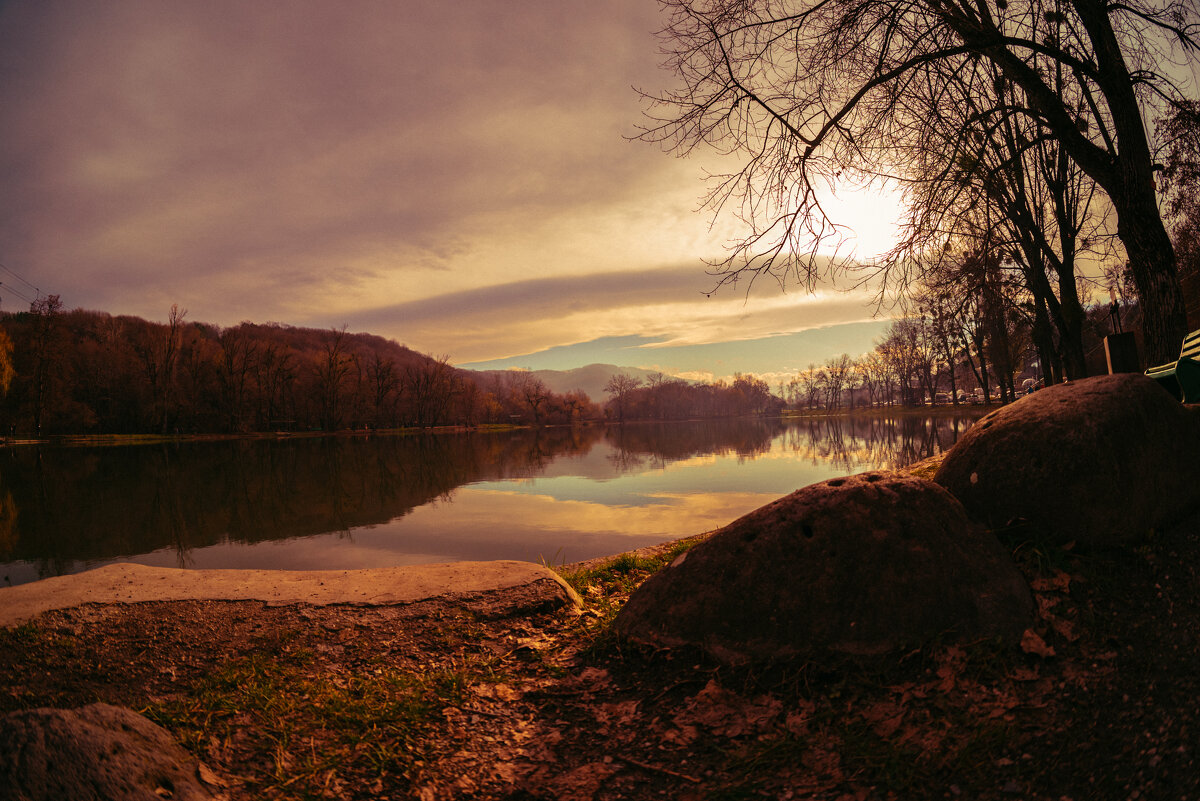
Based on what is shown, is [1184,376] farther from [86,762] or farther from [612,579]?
[86,762]

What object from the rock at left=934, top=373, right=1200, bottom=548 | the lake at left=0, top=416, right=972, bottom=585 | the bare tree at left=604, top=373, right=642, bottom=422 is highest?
the bare tree at left=604, top=373, right=642, bottom=422

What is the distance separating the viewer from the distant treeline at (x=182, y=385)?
46.6 m

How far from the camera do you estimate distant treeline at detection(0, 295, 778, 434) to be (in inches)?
1834

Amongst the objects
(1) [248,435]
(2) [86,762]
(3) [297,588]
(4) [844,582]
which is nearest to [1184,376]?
(4) [844,582]

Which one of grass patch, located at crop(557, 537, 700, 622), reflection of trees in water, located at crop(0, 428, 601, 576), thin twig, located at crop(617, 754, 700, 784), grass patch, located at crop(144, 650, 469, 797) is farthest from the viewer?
reflection of trees in water, located at crop(0, 428, 601, 576)

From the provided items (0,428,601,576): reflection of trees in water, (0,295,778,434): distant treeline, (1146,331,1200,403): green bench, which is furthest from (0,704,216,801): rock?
(0,295,778,434): distant treeline

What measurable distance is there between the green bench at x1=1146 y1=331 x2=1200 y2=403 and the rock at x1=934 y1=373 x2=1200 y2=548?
0.55 meters

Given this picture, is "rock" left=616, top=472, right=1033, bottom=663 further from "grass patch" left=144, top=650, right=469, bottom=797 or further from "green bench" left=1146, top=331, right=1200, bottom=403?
"green bench" left=1146, top=331, right=1200, bottom=403

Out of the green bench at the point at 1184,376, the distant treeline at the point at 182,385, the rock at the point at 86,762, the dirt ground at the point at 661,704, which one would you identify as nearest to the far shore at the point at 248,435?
the distant treeline at the point at 182,385

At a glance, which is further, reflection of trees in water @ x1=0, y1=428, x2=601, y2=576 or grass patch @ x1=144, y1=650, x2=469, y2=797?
reflection of trees in water @ x1=0, y1=428, x2=601, y2=576

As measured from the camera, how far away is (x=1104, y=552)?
3504 mm

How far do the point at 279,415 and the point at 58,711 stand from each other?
274 ft

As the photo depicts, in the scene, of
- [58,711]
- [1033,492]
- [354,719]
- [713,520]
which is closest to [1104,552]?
[1033,492]

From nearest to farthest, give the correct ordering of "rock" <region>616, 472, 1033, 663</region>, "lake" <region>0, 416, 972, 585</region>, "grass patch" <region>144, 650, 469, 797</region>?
"grass patch" <region>144, 650, 469, 797</region>
"rock" <region>616, 472, 1033, 663</region>
"lake" <region>0, 416, 972, 585</region>
